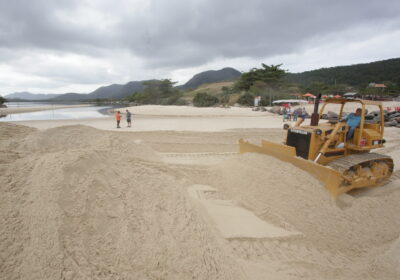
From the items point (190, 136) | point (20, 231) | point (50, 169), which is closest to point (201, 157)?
point (190, 136)

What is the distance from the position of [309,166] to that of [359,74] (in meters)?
89.6

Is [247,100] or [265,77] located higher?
[265,77]

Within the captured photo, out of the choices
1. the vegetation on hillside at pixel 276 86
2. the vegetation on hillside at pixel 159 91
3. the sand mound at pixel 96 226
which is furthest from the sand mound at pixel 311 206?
the vegetation on hillside at pixel 159 91

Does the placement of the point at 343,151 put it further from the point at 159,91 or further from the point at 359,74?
the point at 359,74

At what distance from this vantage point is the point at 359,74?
2982 inches

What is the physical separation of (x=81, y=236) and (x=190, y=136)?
426 inches

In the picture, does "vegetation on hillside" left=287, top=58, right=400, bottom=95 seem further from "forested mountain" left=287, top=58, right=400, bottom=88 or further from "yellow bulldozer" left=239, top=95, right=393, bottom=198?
"yellow bulldozer" left=239, top=95, right=393, bottom=198

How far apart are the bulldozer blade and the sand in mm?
194

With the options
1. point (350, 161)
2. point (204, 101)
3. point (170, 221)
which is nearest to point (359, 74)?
point (204, 101)

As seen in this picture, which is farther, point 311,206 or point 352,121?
point 352,121

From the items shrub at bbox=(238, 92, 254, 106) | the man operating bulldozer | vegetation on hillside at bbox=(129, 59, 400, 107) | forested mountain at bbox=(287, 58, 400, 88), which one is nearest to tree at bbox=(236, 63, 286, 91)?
vegetation on hillside at bbox=(129, 59, 400, 107)

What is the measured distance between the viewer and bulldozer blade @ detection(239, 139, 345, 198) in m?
4.67

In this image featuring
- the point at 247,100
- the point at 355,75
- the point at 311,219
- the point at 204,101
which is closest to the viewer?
the point at 311,219

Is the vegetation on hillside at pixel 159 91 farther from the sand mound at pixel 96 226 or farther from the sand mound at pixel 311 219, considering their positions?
the sand mound at pixel 96 226
